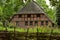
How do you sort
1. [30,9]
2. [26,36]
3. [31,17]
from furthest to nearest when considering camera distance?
[30,9]
[31,17]
[26,36]

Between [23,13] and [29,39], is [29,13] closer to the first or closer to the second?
[23,13]

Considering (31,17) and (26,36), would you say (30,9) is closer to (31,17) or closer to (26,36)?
(31,17)

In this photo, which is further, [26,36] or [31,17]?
[31,17]

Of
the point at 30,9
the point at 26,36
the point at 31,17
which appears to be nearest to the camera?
the point at 26,36

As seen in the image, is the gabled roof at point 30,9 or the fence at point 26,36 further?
the gabled roof at point 30,9

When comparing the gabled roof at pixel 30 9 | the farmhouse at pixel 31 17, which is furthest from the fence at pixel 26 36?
the gabled roof at pixel 30 9

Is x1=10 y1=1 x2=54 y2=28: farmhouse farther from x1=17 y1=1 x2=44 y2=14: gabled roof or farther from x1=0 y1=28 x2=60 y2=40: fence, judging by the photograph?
x1=0 y1=28 x2=60 y2=40: fence

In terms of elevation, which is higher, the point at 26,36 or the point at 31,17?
the point at 26,36

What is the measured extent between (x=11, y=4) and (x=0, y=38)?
111 ft

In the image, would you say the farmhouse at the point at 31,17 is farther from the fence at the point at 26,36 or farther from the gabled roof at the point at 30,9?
the fence at the point at 26,36

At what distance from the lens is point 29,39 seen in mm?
12109

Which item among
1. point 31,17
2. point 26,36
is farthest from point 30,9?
point 26,36

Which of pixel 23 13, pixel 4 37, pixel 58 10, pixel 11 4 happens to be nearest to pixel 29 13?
pixel 23 13

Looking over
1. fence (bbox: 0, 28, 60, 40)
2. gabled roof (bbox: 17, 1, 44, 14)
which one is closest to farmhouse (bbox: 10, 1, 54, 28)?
gabled roof (bbox: 17, 1, 44, 14)
